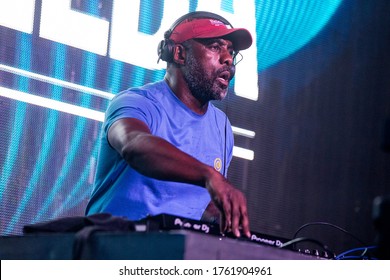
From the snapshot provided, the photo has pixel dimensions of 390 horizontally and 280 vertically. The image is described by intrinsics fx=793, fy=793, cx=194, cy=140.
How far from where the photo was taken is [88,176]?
2.54 metres

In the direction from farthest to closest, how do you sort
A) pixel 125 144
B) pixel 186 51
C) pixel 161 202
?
1. pixel 186 51
2. pixel 161 202
3. pixel 125 144

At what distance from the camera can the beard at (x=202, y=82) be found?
7.41 feet

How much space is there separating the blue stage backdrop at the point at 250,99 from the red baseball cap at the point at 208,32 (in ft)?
1.24

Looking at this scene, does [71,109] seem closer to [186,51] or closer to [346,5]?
[186,51]

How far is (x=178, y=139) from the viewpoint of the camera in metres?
2.12

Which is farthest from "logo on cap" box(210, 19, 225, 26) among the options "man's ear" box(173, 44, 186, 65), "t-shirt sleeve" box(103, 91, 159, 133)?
"t-shirt sleeve" box(103, 91, 159, 133)

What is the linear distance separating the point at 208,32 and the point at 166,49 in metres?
0.14

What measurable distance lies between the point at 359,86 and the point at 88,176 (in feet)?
4.53

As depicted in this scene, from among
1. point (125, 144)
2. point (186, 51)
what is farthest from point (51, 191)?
point (125, 144)

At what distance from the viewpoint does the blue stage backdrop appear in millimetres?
2414

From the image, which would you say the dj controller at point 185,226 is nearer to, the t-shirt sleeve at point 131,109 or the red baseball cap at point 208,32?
the t-shirt sleeve at point 131,109

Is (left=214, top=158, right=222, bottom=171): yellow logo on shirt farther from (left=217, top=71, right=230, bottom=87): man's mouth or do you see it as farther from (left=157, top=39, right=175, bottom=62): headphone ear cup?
(left=157, top=39, right=175, bottom=62): headphone ear cup

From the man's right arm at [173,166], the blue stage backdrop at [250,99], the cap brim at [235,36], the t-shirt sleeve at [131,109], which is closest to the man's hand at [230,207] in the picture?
the man's right arm at [173,166]

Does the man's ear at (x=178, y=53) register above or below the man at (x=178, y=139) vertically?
above
